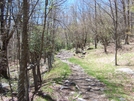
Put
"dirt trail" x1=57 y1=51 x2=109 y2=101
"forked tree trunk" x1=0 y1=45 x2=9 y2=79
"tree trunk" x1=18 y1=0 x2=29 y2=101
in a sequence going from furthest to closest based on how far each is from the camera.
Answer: "dirt trail" x1=57 y1=51 x2=109 y2=101 → "forked tree trunk" x1=0 y1=45 x2=9 y2=79 → "tree trunk" x1=18 y1=0 x2=29 y2=101

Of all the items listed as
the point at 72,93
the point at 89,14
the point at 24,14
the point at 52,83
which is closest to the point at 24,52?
the point at 24,14

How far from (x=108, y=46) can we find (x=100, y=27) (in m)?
2.53

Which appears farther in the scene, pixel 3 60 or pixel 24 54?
pixel 3 60

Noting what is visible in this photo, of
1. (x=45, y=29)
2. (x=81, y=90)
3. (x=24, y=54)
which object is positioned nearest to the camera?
(x=24, y=54)

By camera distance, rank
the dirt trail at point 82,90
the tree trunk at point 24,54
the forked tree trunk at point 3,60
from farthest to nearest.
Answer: the dirt trail at point 82,90 → the forked tree trunk at point 3,60 → the tree trunk at point 24,54

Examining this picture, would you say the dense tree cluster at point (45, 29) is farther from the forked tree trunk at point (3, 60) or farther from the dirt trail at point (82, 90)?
the dirt trail at point (82, 90)

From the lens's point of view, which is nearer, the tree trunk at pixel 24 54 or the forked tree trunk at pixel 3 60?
the tree trunk at pixel 24 54

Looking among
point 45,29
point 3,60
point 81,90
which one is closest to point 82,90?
point 81,90

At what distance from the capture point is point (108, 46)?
2516 cm

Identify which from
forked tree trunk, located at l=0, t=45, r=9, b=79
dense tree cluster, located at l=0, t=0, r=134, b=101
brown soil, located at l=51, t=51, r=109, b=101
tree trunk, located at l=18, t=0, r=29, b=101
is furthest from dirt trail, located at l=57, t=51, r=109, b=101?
forked tree trunk, located at l=0, t=45, r=9, b=79

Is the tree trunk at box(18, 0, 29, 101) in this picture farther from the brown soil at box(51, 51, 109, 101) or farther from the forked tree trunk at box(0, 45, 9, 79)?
the brown soil at box(51, 51, 109, 101)

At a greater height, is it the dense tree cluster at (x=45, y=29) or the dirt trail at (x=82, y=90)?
the dense tree cluster at (x=45, y=29)

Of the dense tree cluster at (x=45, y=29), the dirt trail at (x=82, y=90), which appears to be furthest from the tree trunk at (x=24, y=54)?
the dirt trail at (x=82, y=90)

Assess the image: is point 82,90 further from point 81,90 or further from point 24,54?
point 24,54
